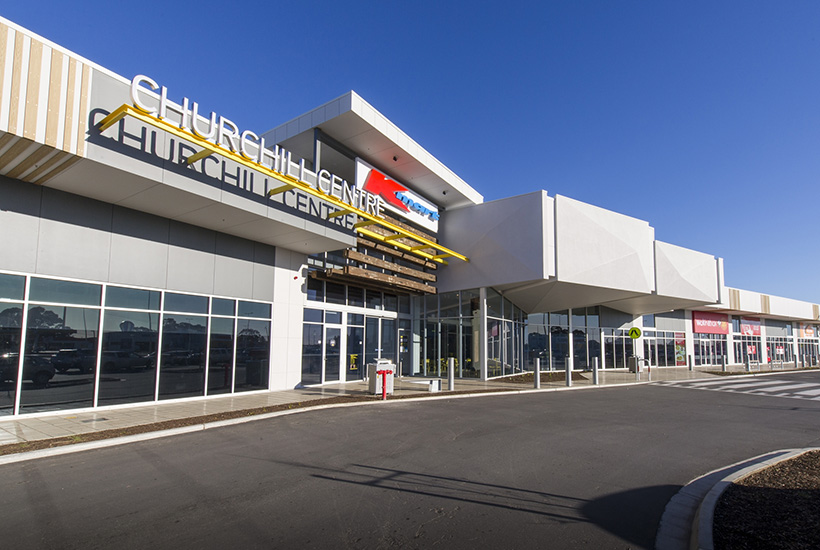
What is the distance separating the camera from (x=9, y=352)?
10.3m

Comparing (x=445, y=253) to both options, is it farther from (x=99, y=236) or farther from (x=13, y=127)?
(x=13, y=127)

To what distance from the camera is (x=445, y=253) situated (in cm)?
2317

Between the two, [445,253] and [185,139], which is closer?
[185,139]

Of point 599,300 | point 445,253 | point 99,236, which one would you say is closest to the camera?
point 99,236

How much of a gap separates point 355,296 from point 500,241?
736cm

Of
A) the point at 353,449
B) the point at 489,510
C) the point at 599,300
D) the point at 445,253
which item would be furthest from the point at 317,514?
the point at 599,300

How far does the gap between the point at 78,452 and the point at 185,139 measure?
6.83 m

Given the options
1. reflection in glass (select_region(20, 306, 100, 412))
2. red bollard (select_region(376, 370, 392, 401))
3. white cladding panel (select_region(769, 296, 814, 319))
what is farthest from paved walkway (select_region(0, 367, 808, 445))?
white cladding panel (select_region(769, 296, 814, 319))

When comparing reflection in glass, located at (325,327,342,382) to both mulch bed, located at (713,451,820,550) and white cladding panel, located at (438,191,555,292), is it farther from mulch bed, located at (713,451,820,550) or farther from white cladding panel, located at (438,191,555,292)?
mulch bed, located at (713,451,820,550)

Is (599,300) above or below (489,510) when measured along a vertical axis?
above

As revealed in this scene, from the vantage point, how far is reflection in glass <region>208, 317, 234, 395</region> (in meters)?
14.6

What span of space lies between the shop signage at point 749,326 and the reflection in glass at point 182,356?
162 ft

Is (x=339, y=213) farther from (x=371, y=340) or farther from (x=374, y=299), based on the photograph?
(x=371, y=340)

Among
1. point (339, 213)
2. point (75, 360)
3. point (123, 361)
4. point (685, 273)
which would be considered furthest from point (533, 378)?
point (75, 360)
